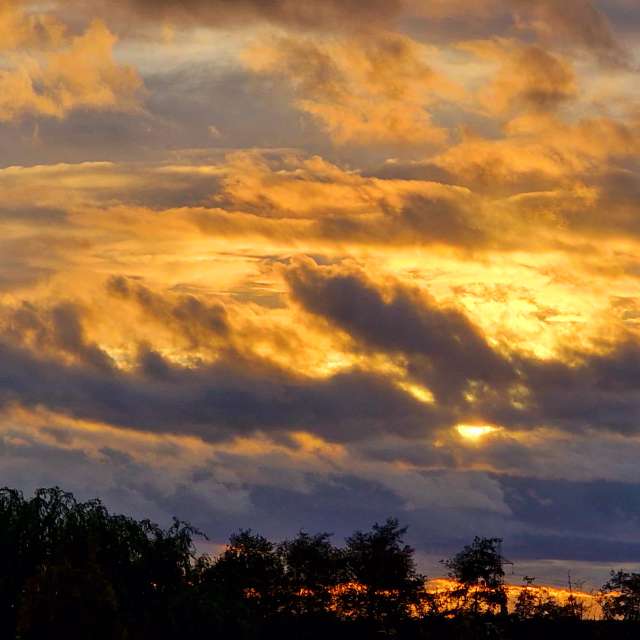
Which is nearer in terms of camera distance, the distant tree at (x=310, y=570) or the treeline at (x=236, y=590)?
the treeline at (x=236, y=590)

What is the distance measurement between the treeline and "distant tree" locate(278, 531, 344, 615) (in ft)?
0.29

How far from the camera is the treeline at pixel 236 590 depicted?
4281 cm

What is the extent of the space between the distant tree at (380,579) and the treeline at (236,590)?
0.28ft

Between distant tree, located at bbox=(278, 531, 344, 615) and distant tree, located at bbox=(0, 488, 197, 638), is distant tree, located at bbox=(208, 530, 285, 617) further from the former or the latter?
distant tree, located at bbox=(0, 488, 197, 638)

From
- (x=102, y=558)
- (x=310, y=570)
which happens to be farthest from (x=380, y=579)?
(x=102, y=558)

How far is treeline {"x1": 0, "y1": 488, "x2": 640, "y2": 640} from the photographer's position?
140ft

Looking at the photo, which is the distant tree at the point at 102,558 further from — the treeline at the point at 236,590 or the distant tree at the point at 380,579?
the distant tree at the point at 380,579

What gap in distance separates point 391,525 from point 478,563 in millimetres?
7375

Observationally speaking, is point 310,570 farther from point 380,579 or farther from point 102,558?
point 102,558

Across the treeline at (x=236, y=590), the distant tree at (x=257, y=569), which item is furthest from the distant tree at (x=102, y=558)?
the distant tree at (x=257, y=569)

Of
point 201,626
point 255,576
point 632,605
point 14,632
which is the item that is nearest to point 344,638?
point 255,576

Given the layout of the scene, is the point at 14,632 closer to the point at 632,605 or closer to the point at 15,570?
the point at 15,570

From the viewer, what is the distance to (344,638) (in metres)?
75.6

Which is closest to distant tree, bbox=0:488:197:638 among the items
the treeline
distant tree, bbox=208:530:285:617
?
the treeline
